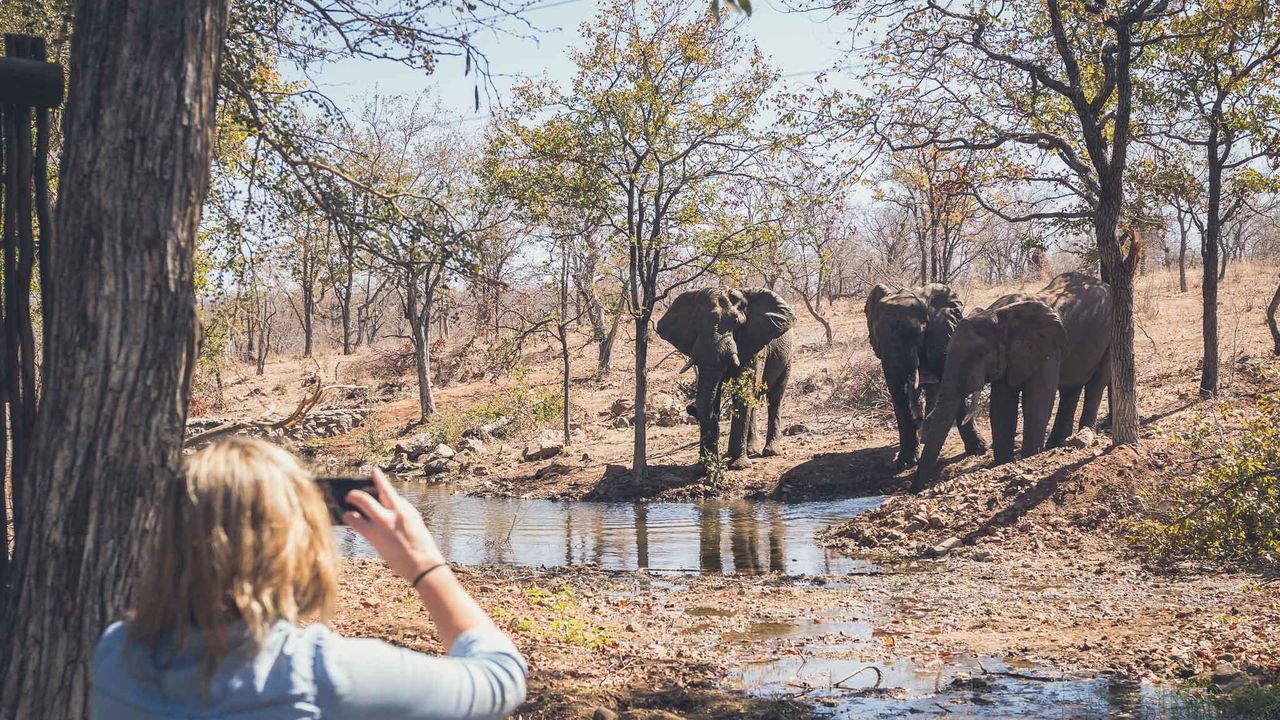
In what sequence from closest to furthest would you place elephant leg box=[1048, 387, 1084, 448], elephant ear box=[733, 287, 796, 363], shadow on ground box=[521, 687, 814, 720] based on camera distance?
shadow on ground box=[521, 687, 814, 720] → elephant leg box=[1048, 387, 1084, 448] → elephant ear box=[733, 287, 796, 363]

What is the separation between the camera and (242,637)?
1912 millimetres

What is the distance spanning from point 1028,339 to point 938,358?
108 inches

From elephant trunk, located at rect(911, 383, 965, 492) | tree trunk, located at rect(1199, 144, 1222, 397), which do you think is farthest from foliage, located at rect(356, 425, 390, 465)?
tree trunk, located at rect(1199, 144, 1222, 397)

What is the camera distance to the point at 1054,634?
8.38m

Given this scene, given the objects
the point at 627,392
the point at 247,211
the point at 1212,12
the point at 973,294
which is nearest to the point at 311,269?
the point at 627,392

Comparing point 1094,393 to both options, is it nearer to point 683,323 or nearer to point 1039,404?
point 1039,404

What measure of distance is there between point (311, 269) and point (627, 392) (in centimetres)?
2239

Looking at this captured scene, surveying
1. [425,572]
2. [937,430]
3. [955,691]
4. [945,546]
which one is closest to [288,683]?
[425,572]

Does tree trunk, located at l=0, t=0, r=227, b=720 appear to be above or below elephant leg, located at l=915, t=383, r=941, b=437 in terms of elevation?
above

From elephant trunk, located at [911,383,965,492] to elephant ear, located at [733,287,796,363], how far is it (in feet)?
15.4

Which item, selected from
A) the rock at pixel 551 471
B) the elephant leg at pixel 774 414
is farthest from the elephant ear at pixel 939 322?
the rock at pixel 551 471

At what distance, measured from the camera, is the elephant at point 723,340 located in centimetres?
1998

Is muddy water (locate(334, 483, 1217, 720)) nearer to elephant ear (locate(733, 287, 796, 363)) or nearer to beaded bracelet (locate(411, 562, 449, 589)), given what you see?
elephant ear (locate(733, 287, 796, 363))

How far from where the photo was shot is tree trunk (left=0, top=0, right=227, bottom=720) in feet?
10.7
